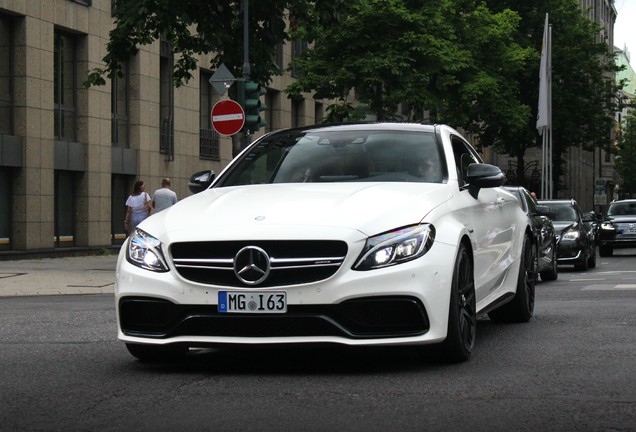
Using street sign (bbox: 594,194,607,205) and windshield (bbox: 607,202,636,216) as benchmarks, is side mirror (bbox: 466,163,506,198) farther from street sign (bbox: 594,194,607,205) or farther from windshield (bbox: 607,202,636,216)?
street sign (bbox: 594,194,607,205)

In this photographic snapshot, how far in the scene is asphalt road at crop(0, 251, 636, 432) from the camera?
5578mm

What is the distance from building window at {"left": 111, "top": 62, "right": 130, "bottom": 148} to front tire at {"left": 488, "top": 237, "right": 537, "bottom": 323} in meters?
20.8

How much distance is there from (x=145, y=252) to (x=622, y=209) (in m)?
30.7

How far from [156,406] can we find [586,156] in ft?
324

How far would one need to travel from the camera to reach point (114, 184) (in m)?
30.6

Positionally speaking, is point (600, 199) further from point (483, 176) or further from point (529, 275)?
point (483, 176)

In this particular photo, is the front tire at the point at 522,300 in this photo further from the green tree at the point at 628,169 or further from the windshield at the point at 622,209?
the green tree at the point at 628,169

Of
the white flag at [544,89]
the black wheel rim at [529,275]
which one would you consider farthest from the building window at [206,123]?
the black wheel rim at [529,275]

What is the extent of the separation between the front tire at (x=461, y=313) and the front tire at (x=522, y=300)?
226cm

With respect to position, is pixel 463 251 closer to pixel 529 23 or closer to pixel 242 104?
pixel 242 104

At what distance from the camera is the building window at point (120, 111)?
30.3m

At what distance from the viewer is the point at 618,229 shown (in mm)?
35125

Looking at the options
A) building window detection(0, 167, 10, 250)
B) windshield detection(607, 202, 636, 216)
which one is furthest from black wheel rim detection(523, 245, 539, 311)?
windshield detection(607, 202, 636, 216)

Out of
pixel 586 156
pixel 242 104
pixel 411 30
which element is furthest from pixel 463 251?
pixel 586 156
